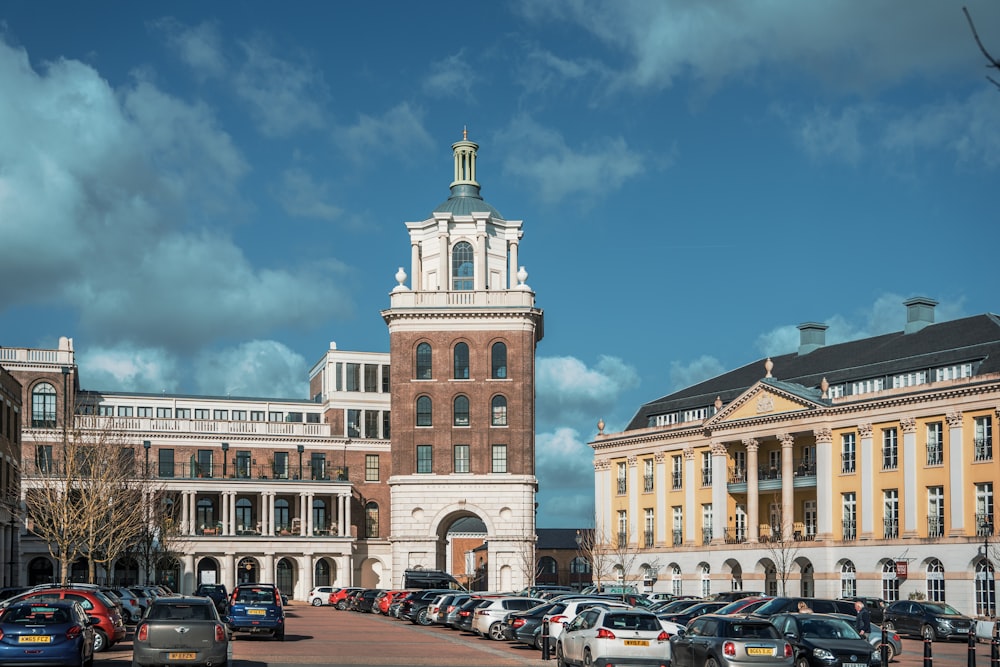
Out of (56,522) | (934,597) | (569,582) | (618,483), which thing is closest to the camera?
(56,522)

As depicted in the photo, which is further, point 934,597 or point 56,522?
point 934,597

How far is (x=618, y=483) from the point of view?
338 ft

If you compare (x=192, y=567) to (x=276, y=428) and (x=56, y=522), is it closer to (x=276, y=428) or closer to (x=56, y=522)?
(x=276, y=428)

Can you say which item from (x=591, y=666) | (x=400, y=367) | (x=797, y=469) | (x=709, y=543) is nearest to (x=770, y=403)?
(x=797, y=469)

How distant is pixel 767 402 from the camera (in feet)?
294

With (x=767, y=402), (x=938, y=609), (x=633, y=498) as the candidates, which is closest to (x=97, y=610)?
(x=938, y=609)

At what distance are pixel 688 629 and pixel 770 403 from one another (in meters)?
59.5

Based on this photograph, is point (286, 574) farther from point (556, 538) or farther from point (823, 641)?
point (823, 641)

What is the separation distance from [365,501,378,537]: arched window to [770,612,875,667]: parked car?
255 feet

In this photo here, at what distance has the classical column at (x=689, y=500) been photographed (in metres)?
95.1

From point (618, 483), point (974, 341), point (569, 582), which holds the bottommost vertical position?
point (569, 582)

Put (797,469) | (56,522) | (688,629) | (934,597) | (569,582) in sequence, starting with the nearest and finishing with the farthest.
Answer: (688,629) < (56,522) < (934,597) < (797,469) < (569,582)

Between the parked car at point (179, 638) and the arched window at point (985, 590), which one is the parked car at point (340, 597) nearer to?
the arched window at point (985, 590)

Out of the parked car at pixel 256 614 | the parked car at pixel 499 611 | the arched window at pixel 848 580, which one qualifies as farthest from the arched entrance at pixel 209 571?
the parked car at pixel 256 614
